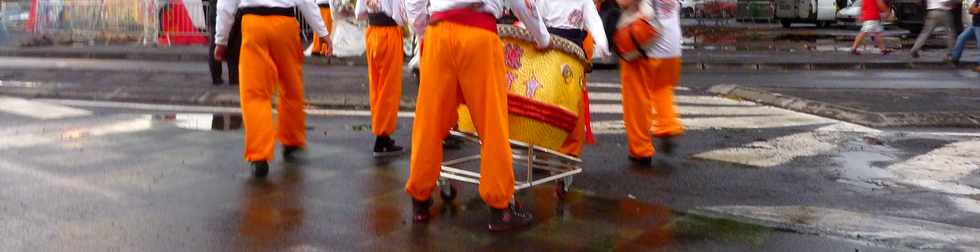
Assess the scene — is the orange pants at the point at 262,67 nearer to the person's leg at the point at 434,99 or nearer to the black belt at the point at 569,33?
the black belt at the point at 569,33

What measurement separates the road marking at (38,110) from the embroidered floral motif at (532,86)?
6127 millimetres

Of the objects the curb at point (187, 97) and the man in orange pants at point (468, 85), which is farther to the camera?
the curb at point (187, 97)

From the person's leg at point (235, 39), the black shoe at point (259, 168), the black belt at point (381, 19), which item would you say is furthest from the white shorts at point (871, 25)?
the black shoe at point (259, 168)

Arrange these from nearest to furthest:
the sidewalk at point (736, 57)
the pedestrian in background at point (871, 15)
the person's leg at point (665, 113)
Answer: the person's leg at point (665, 113), the sidewalk at point (736, 57), the pedestrian in background at point (871, 15)

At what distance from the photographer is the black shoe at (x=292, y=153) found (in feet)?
26.5

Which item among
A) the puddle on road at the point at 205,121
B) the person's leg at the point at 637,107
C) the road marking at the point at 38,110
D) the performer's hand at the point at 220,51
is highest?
the performer's hand at the point at 220,51

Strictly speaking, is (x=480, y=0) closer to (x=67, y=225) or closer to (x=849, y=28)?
(x=67, y=225)

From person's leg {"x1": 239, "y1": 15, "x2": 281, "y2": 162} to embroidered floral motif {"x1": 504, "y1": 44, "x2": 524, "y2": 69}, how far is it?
6.46 ft

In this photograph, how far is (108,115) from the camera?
414 inches

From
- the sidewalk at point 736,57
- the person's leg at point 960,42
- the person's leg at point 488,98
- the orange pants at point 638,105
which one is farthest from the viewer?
the sidewalk at point 736,57

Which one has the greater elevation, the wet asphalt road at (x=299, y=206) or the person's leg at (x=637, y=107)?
the person's leg at (x=637, y=107)

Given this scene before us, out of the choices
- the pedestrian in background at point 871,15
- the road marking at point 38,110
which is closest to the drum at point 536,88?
the road marking at point 38,110

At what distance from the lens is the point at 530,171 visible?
6176 mm

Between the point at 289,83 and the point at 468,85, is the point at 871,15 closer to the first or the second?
the point at 289,83
